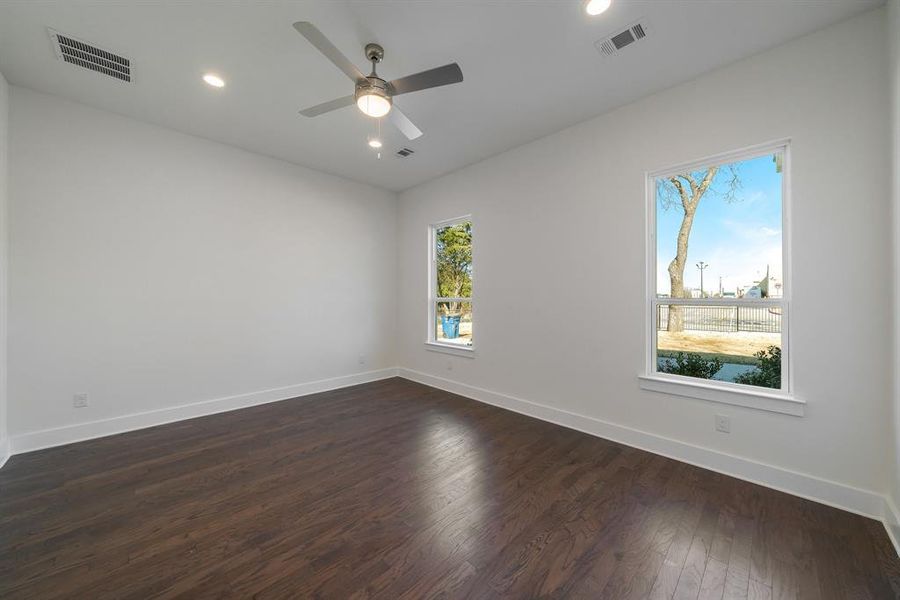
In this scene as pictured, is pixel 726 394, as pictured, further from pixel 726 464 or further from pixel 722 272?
pixel 722 272

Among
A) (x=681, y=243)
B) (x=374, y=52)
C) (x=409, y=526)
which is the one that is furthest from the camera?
(x=681, y=243)

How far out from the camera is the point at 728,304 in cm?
256

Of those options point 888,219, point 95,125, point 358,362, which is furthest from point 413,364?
point 888,219

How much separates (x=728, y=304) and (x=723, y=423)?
2.93ft

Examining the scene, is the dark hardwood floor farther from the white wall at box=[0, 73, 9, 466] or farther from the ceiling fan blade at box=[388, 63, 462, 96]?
the ceiling fan blade at box=[388, 63, 462, 96]

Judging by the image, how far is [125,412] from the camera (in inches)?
127

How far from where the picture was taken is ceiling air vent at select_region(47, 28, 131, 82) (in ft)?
7.48

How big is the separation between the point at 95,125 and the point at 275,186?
1.56 metres

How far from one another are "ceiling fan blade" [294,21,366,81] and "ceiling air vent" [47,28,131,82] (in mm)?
1711

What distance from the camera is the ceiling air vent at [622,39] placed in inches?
84.6

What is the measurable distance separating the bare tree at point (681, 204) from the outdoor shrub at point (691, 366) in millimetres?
251

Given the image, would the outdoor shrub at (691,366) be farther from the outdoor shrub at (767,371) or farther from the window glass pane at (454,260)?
the window glass pane at (454,260)

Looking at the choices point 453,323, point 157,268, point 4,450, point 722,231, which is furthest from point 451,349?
point 4,450

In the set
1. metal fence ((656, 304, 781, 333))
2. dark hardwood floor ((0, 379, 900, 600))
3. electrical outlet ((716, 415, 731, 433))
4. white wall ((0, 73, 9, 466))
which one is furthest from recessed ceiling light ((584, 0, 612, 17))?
white wall ((0, 73, 9, 466))
